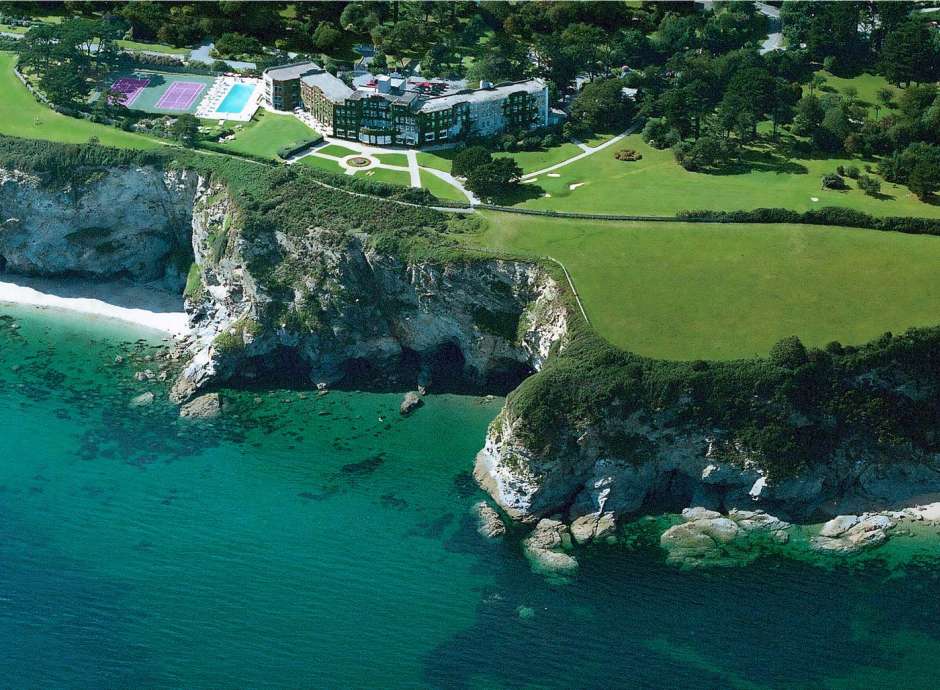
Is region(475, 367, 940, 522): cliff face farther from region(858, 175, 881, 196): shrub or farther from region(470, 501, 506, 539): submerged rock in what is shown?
region(858, 175, 881, 196): shrub

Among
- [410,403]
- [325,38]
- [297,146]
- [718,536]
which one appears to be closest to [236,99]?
[325,38]

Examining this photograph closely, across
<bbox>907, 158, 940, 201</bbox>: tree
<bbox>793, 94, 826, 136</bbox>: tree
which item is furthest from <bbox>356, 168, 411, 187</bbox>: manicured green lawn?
<bbox>907, 158, 940, 201</bbox>: tree

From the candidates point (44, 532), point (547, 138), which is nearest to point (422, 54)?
point (547, 138)

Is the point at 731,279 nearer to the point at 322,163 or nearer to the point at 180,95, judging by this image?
the point at 322,163

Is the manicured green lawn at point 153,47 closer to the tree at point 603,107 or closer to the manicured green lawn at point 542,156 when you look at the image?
the manicured green lawn at point 542,156

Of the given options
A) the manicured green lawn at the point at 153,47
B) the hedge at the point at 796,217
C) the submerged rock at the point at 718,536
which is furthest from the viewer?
the manicured green lawn at the point at 153,47

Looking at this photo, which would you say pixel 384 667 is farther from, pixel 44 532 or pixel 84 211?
pixel 84 211

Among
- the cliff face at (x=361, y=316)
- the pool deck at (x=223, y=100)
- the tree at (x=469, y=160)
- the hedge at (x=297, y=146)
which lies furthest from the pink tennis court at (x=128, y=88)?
the tree at (x=469, y=160)
